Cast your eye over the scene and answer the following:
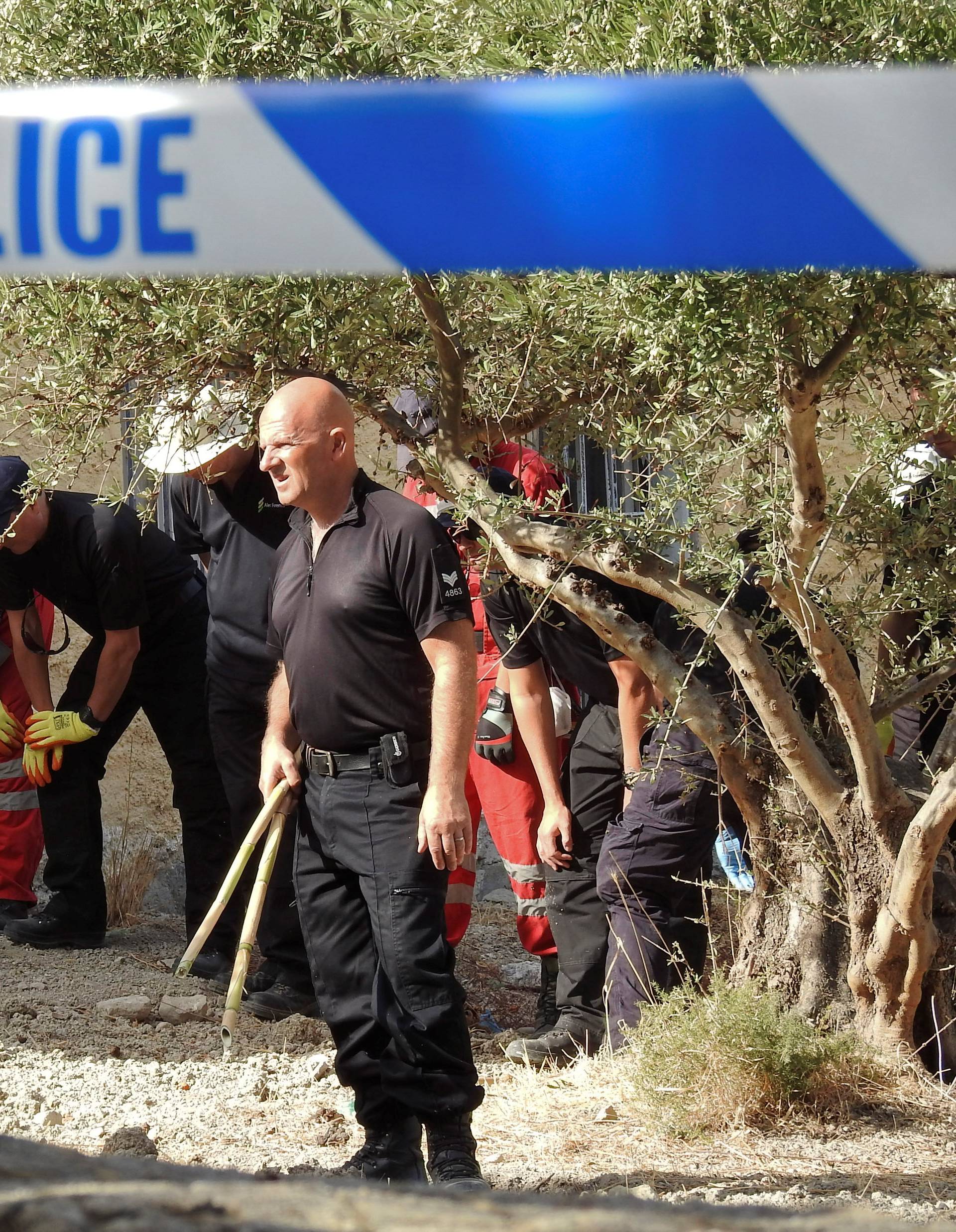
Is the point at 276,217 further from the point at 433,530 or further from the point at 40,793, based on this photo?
the point at 40,793

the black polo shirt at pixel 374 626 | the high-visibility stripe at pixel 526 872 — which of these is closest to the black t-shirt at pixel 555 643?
the high-visibility stripe at pixel 526 872

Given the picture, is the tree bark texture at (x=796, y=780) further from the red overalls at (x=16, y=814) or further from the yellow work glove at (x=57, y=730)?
the red overalls at (x=16, y=814)

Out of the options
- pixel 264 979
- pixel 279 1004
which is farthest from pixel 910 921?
pixel 264 979

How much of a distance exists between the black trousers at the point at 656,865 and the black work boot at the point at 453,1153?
3.28 ft

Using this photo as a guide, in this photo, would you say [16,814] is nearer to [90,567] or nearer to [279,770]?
[90,567]

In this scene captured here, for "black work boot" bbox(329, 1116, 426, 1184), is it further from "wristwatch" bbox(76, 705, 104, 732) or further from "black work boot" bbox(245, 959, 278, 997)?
"wristwatch" bbox(76, 705, 104, 732)

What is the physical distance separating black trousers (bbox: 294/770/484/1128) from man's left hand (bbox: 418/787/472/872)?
104 mm

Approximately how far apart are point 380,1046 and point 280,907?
167 cm

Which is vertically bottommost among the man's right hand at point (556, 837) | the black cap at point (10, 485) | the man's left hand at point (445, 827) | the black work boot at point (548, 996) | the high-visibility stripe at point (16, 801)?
the black work boot at point (548, 996)

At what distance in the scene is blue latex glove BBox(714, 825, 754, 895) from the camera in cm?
454

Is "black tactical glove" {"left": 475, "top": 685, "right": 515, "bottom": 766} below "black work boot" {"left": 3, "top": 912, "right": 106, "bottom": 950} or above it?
above

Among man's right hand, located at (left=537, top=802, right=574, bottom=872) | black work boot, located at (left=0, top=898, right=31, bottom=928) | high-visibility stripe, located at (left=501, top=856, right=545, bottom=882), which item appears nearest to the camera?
man's right hand, located at (left=537, top=802, right=574, bottom=872)

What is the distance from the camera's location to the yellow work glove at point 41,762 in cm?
563

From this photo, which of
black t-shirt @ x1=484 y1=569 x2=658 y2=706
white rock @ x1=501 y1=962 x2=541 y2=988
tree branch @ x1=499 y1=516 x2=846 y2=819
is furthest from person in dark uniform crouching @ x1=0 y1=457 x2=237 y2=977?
tree branch @ x1=499 y1=516 x2=846 y2=819
